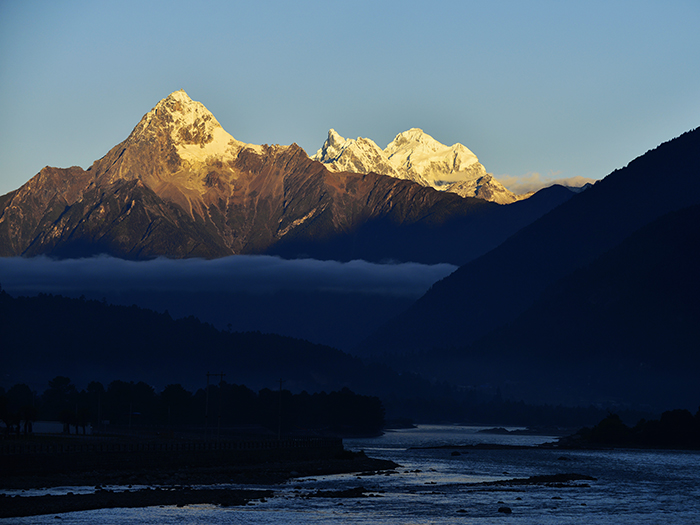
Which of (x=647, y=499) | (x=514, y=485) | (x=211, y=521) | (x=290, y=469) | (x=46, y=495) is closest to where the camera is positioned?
(x=211, y=521)

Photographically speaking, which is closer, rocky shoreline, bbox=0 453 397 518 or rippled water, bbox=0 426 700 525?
rippled water, bbox=0 426 700 525

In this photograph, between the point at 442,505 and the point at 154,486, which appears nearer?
the point at 442,505

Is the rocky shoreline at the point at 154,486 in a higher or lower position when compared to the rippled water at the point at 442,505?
higher

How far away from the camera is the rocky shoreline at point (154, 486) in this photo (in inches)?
4771

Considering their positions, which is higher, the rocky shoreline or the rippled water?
the rocky shoreline

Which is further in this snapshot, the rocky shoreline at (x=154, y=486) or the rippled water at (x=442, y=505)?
the rocky shoreline at (x=154, y=486)

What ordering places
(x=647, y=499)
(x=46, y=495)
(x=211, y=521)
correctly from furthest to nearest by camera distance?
(x=647, y=499)
(x=46, y=495)
(x=211, y=521)

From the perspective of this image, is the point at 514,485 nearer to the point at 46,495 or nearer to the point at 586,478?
the point at 586,478

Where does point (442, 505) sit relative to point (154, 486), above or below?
below

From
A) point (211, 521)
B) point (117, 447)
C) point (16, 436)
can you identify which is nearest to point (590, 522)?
point (211, 521)

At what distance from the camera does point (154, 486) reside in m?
145

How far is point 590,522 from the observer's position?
123 meters

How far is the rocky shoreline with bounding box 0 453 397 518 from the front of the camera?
12119 centimetres

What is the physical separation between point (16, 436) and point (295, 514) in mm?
82783
